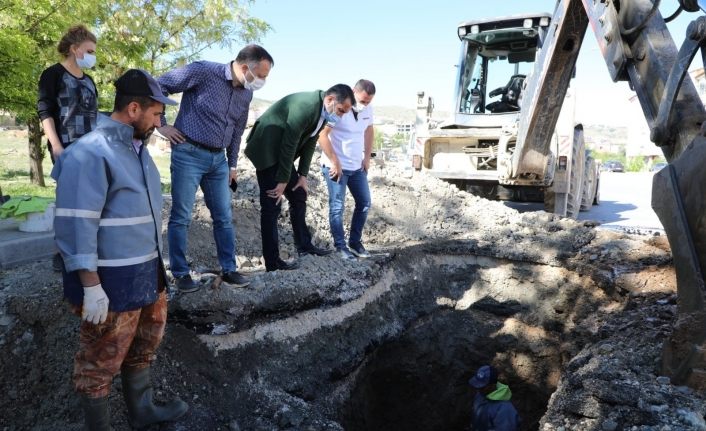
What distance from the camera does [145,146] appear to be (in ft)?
8.18

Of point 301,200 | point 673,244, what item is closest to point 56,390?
point 301,200

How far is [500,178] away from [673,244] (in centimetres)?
419

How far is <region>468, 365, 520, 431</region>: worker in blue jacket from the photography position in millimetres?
3922

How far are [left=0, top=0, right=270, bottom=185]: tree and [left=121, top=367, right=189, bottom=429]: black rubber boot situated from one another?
5957 millimetres

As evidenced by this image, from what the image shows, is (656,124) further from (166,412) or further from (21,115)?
(21,115)

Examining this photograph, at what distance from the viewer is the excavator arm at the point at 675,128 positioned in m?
2.59

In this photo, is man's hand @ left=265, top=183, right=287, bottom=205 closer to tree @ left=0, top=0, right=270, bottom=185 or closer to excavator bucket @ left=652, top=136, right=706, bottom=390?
excavator bucket @ left=652, top=136, right=706, bottom=390

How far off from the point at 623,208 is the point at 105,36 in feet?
42.1

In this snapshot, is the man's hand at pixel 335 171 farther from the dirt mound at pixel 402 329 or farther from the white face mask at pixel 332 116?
the dirt mound at pixel 402 329

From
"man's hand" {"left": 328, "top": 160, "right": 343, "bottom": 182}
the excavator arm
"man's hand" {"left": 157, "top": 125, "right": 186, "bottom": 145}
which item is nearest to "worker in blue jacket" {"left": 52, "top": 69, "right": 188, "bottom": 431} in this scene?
"man's hand" {"left": 157, "top": 125, "right": 186, "bottom": 145}

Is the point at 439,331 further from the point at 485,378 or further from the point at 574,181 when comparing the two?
the point at 574,181

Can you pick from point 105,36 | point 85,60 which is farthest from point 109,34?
point 85,60

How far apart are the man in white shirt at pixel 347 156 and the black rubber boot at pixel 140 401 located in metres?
2.38

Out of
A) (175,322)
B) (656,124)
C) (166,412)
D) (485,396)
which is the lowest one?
(485,396)
